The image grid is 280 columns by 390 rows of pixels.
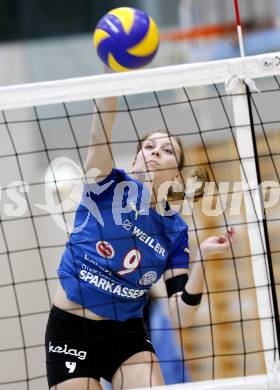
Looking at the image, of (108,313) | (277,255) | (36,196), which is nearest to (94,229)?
(108,313)

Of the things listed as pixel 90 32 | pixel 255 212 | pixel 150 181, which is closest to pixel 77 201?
pixel 150 181

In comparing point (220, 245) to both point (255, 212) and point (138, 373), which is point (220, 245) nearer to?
point (255, 212)

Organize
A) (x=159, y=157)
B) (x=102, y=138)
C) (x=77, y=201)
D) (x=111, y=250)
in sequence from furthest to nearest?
(x=77, y=201), (x=159, y=157), (x=111, y=250), (x=102, y=138)

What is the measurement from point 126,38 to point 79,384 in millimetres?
1334

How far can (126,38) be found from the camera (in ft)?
11.0

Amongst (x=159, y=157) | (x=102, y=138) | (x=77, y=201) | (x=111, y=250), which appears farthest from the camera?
(x=77, y=201)

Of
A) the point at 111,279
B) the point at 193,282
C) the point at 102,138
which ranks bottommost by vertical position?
the point at 193,282

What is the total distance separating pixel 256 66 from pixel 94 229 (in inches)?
35.0

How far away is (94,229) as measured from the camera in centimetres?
342

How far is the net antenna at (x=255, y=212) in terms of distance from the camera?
3.44 metres

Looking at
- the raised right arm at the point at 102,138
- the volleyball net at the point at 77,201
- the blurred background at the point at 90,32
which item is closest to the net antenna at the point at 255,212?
the raised right arm at the point at 102,138

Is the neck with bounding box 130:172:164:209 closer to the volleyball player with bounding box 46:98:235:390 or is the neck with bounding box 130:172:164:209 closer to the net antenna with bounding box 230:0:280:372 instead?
Result: the volleyball player with bounding box 46:98:235:390

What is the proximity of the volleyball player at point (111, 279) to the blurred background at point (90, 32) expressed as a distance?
455cm

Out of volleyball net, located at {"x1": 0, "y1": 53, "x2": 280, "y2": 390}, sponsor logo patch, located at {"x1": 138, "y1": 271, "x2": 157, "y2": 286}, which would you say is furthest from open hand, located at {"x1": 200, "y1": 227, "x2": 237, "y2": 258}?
volleyball net, located at {"x1": 0, "y1": 53, "x2": 280, "y2": 390}
